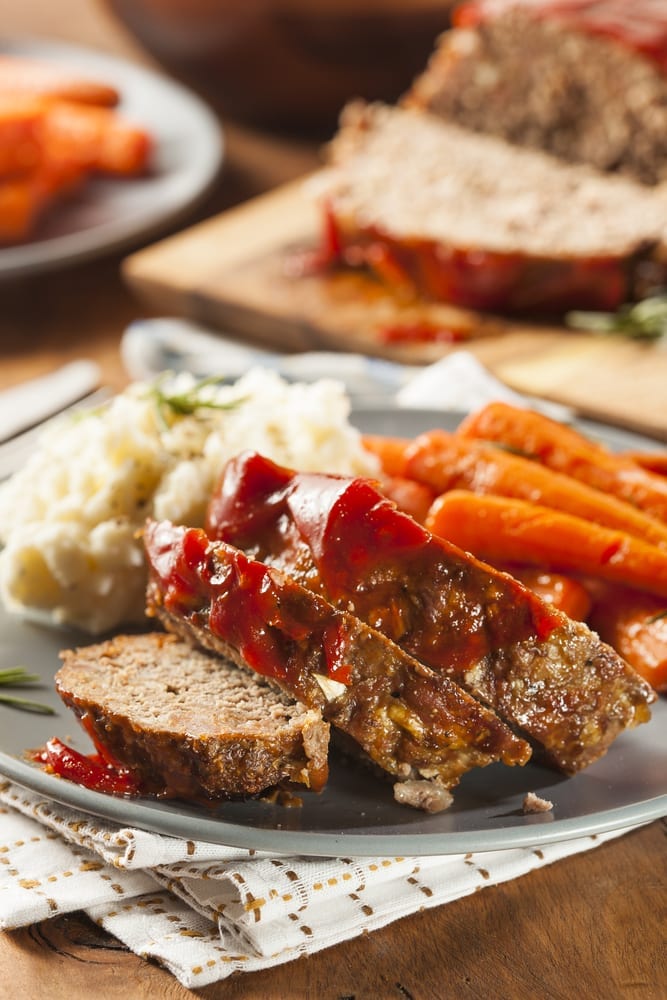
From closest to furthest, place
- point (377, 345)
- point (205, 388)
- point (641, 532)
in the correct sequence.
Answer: point (641, 532)
point (205, 388)
point (377, 345)

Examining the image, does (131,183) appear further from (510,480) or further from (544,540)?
(544,540)

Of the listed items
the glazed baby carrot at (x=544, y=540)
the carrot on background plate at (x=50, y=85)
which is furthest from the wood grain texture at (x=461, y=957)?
the carrot on background plate at (x=50, y=85)

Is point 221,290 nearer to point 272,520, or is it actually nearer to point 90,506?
point 90,506

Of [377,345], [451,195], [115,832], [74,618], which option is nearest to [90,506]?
[74,618]

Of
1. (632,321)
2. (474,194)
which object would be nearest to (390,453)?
(632,321)

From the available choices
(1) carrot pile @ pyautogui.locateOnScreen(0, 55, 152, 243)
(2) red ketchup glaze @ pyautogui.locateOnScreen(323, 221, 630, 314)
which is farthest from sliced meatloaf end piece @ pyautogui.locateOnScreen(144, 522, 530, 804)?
(1) carrot pile @ pyautogui.locateOnScreen(0, 55, 152, 243)

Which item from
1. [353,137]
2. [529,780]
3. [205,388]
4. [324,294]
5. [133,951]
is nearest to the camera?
[133,951]
